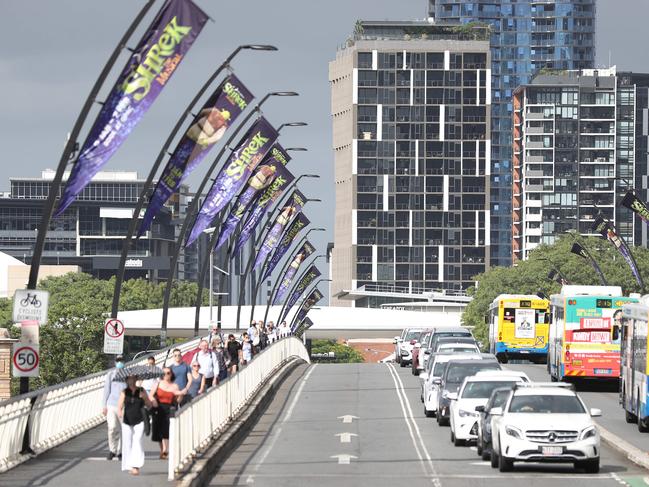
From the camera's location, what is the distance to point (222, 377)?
136ft

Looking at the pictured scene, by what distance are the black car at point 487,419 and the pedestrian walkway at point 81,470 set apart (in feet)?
19.0

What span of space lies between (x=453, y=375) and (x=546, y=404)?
10859 mm

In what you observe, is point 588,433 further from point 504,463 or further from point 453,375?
point 453,375

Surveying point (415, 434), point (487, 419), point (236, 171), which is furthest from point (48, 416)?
point (236, 171)

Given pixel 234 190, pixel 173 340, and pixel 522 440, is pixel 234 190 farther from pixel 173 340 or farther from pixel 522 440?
pixel 173 340

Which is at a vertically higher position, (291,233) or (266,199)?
(266,199)

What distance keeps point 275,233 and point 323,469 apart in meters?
39.9

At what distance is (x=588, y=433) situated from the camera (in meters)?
27.4

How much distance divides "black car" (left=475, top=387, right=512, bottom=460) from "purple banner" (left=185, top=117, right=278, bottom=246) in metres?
15.9

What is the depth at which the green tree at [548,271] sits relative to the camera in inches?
5763

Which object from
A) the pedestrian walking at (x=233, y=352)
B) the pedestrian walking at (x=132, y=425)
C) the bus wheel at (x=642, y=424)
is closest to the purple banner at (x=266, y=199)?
the pedestrian walking at (x=233, y=352)

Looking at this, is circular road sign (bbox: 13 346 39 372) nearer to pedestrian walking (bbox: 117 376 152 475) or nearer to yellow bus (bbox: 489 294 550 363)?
pedestrian walking (bbox: 117 376 152 475)

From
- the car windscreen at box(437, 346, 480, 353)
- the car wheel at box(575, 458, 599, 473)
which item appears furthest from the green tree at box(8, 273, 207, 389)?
the car wheel at box(575, 458, 599, 473)

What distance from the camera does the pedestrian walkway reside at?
23125 millimetres
